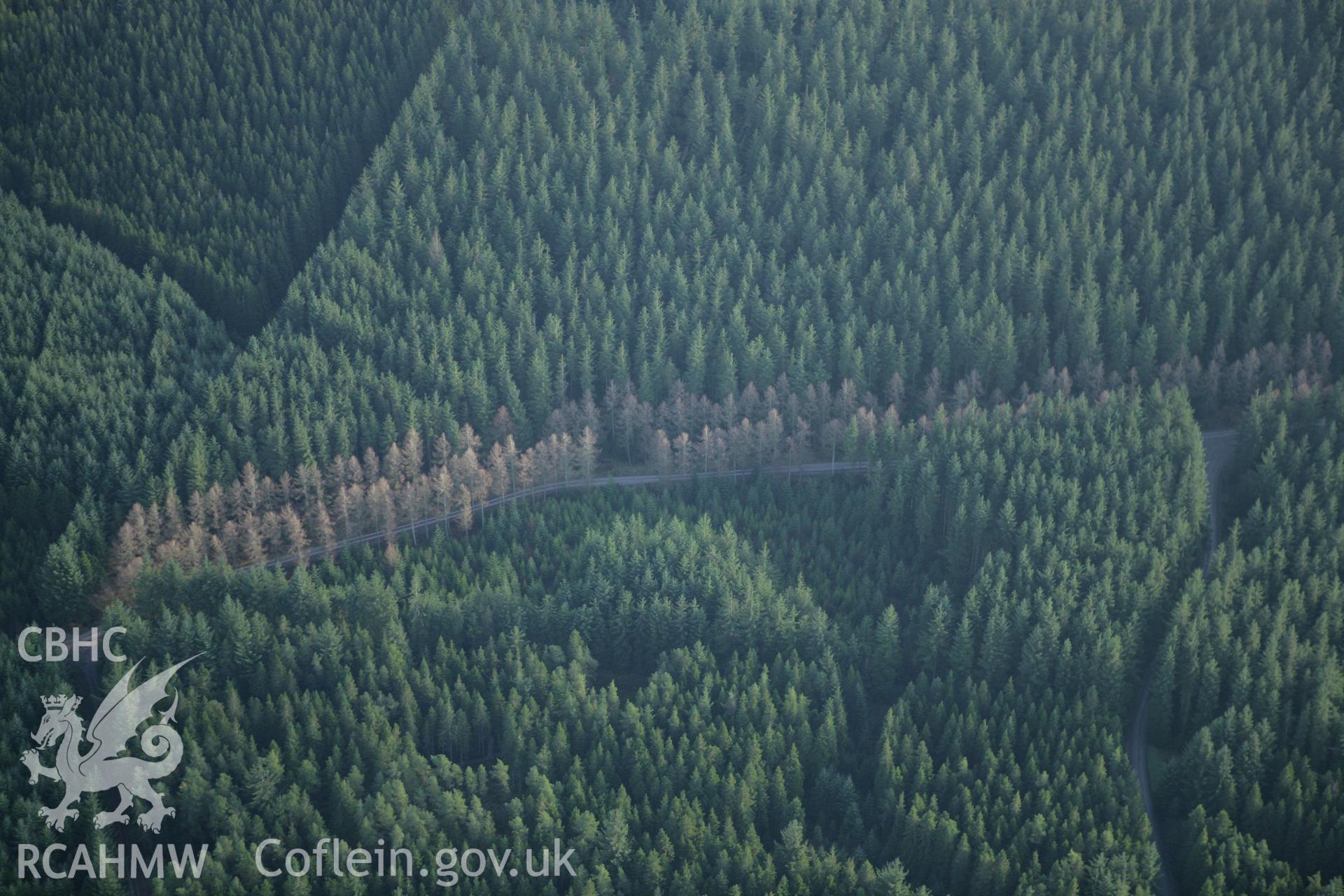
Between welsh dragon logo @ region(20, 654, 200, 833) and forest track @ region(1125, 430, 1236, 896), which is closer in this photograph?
welsh dragon logo @ region(20, 654, 200, 833)

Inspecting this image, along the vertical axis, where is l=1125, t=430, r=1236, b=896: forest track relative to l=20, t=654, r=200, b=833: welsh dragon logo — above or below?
below

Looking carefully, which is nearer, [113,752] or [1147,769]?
[113,752]

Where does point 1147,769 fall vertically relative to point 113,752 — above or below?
below

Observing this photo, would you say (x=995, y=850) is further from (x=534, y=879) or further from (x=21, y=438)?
(x=21, y=438)

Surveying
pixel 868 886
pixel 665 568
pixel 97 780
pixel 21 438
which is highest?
pixel 21 438

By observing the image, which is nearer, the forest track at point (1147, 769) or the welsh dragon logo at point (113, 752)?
the welsh dragon logo at point (113, 752)


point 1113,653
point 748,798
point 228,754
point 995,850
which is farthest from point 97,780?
point 1113,653

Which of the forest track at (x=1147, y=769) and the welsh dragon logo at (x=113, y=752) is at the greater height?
the welsh dragon logo at (x=113, y=752)

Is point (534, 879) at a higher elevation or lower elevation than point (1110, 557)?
lower
